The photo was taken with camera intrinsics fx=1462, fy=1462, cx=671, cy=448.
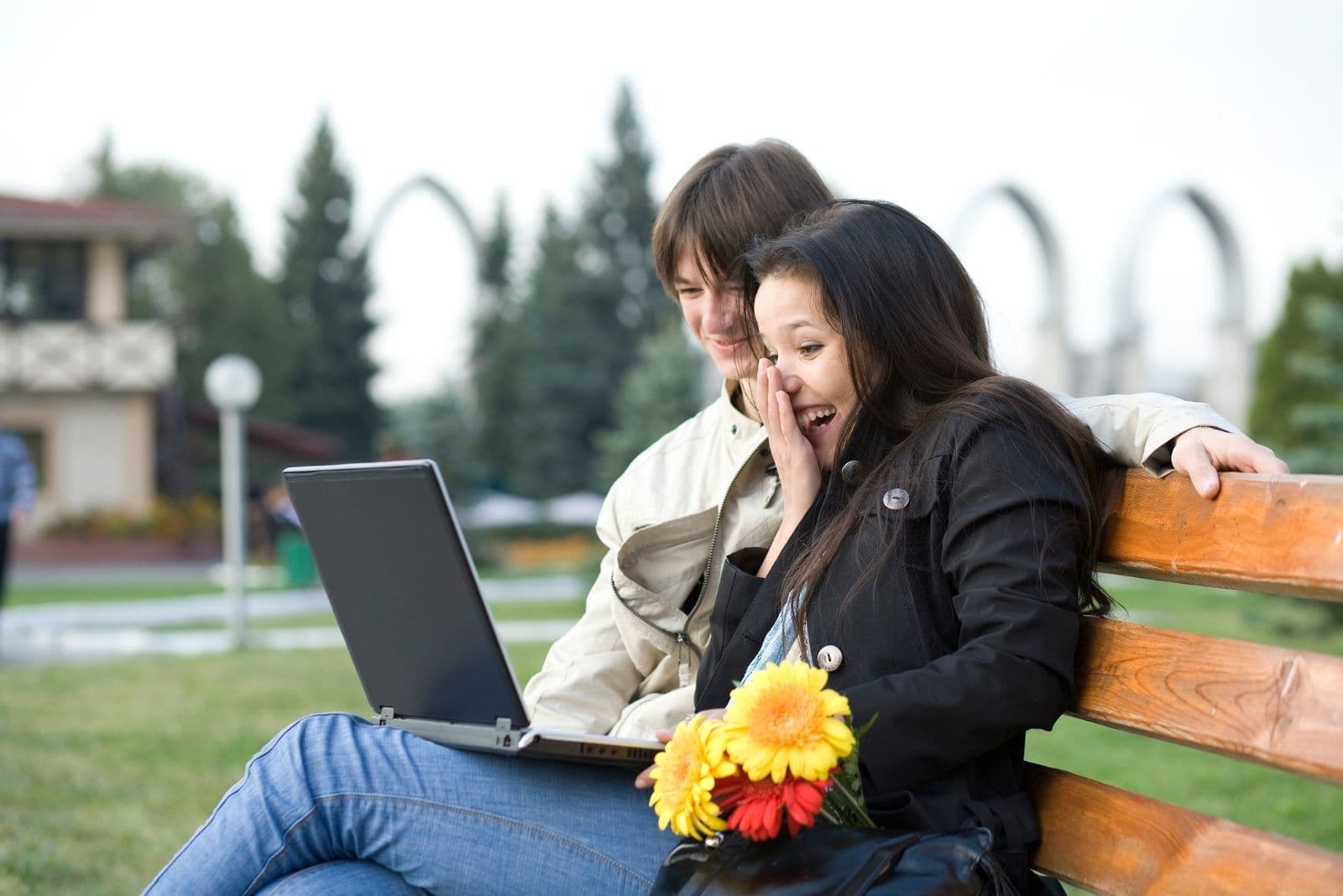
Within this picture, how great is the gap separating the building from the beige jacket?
26378 mm

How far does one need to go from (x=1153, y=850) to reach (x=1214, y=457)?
1.60ft

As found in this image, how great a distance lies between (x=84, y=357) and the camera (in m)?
27.5

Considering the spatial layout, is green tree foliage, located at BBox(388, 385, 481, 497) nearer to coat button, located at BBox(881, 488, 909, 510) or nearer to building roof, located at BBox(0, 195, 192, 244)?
building roof, located at BBox(0, 195, 192, 244)

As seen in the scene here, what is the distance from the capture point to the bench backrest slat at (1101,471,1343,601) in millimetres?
1599

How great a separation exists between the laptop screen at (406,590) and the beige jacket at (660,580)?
0.44m

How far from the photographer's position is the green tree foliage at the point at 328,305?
111 ft

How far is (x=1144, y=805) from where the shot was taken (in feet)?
5.95

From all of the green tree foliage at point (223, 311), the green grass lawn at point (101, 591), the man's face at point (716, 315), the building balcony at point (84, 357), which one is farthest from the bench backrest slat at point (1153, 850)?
the green tree foliage at point (223, 311)

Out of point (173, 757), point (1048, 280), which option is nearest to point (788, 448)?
point (173, 757)

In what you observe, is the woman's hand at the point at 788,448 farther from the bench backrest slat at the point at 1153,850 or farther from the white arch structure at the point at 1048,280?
the white arch structure at the point at 1048,280

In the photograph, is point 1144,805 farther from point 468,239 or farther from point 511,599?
point 468,239

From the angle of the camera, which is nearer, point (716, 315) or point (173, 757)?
point (716, 315)

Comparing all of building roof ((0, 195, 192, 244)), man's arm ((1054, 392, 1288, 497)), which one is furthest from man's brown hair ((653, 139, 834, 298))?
building roof ((0, 195, 192, 244))

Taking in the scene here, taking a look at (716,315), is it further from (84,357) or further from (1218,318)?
(84,357)
